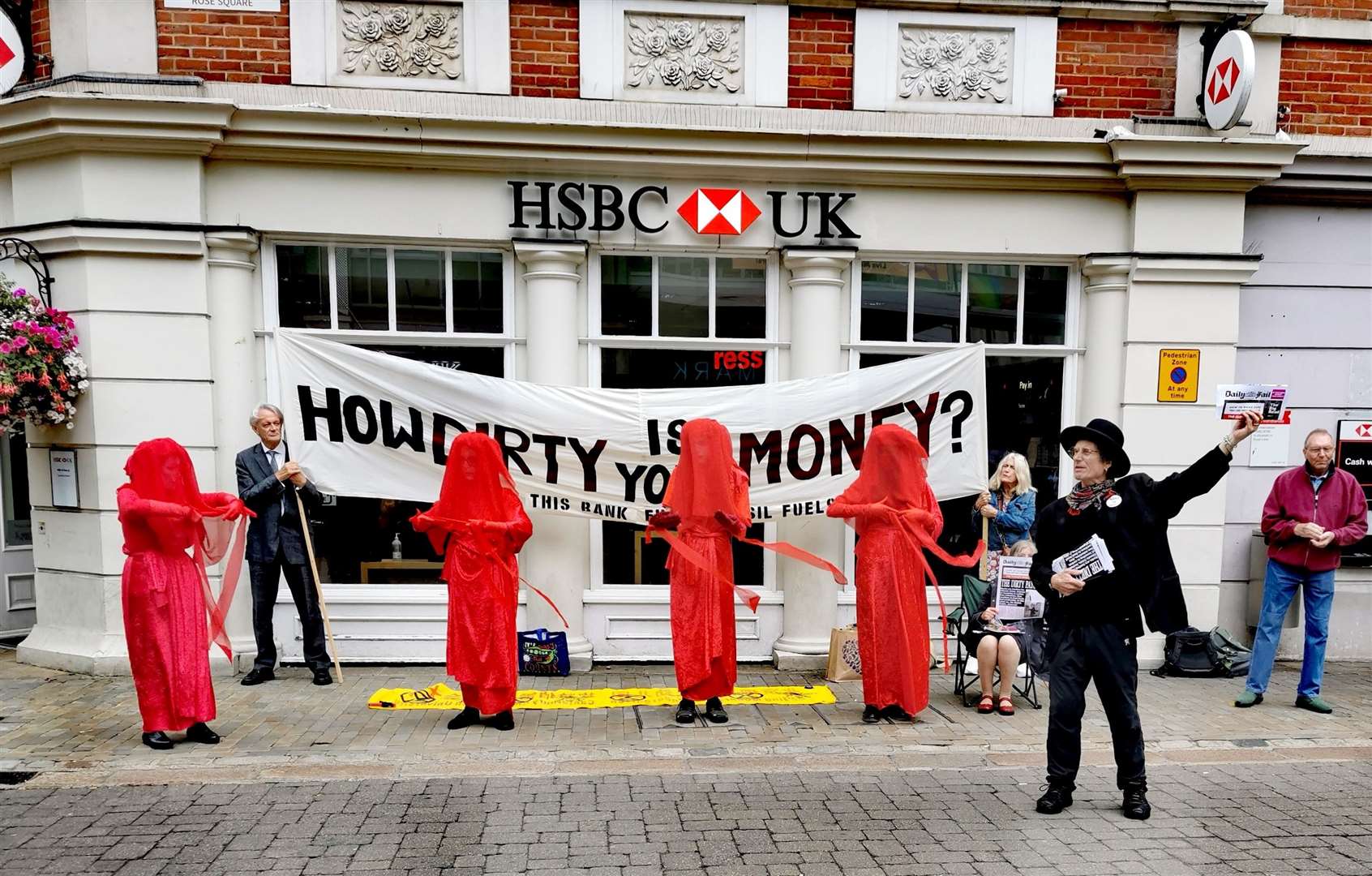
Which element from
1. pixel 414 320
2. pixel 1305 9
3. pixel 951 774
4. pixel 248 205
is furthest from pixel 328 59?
pixel 1305 9

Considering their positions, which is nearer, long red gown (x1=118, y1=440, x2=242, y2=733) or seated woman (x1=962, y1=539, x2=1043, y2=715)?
long red gown (x1=118, y1=440, x2=242, y2=733)

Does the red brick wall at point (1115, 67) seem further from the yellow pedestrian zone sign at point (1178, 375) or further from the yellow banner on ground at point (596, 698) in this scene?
the yellow banner on ground at point (596, 698)

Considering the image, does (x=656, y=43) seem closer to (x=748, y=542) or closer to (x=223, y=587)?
(x=748, y=542)

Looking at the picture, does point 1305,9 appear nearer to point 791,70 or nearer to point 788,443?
point 791,70

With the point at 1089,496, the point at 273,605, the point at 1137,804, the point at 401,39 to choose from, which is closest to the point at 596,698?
the point at 273,605

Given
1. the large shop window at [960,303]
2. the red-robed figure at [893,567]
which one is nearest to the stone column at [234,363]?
the red-robed figure at [893,567]

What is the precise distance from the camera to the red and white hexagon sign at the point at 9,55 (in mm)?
6516

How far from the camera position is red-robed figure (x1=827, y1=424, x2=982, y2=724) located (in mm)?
5512

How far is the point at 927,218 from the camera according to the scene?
6.88m

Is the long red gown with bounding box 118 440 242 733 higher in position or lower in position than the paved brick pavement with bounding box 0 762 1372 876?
higher

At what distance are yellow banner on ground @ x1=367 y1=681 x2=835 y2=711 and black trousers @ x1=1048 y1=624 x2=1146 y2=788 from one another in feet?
6.55

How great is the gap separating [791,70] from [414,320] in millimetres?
3694

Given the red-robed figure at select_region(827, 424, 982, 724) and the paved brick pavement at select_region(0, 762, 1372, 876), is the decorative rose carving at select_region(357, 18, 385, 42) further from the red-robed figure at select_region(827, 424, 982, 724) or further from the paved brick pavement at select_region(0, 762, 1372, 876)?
the paved brick pavement at select_region(0, 762, 1372, 876)

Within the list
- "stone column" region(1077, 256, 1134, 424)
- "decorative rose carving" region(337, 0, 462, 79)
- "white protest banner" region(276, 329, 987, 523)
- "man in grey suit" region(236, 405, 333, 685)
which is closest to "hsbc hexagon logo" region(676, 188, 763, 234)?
"white protest banner" region(276, 329, 987, 523)
